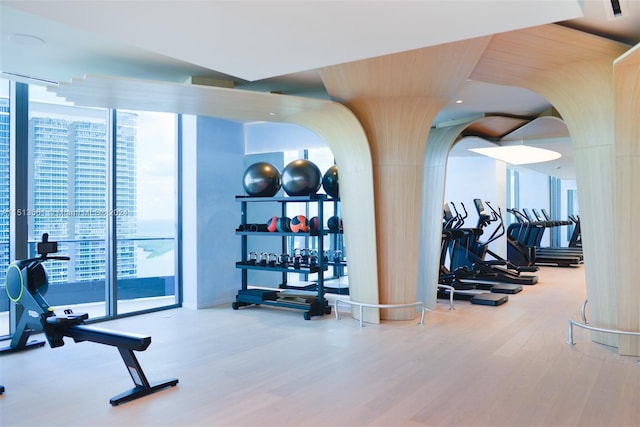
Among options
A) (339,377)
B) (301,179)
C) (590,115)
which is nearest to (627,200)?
(590,115)

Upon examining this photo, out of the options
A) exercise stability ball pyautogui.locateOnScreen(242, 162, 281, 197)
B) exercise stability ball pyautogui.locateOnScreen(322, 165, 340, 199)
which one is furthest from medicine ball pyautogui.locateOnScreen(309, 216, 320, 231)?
exercise stability ball pyautogui.locateOnScreen(242, 162, 281, 197)

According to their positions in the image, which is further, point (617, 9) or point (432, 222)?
point (432, 222)

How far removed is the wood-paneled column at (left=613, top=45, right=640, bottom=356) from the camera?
442 cm

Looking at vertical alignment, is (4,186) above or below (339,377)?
above

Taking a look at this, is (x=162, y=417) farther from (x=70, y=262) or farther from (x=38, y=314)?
(x=70, y=262)

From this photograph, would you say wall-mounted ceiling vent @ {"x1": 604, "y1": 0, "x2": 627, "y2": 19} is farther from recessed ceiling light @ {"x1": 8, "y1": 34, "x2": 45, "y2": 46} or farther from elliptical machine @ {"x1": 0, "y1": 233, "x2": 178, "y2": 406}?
recessed ceiling light @ {"x1": 8, "y1": 34, "x2": 45, "y2": 46}

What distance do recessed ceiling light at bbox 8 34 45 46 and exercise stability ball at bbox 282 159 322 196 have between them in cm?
335

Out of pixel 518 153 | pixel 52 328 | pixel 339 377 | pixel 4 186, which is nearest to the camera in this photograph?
pixel 339 377

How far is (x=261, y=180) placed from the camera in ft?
23.4

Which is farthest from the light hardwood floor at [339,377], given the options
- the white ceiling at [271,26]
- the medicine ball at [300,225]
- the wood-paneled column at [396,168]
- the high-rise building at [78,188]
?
the white ceiling at [271,26]

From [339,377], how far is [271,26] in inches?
110

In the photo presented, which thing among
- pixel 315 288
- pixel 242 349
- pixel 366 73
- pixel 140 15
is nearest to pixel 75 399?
pixel 242 349

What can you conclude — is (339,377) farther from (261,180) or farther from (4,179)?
(4,179)

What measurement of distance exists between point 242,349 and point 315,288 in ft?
9.73
